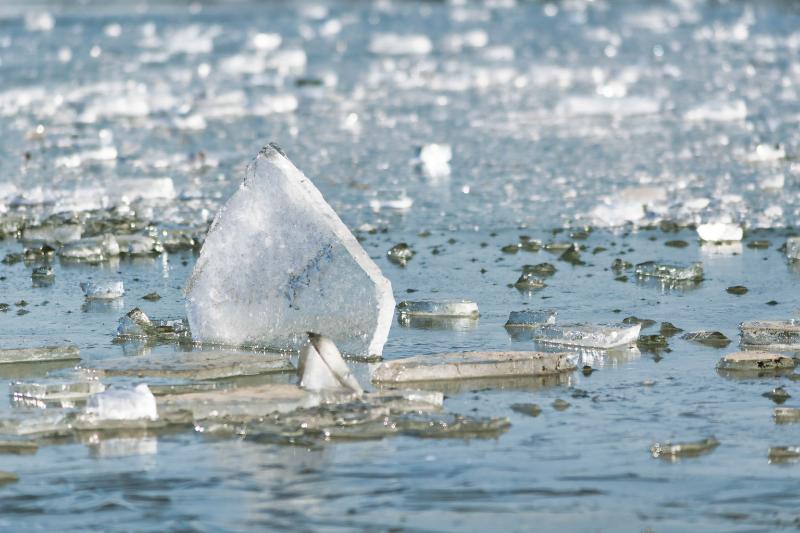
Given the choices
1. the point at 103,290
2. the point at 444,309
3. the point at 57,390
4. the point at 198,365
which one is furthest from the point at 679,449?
the point at 103,290

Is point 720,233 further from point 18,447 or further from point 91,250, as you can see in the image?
point 18,447

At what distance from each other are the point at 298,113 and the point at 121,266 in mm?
7942

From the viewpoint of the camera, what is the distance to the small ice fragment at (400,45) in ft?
77.0

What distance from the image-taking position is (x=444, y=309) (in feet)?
20.6

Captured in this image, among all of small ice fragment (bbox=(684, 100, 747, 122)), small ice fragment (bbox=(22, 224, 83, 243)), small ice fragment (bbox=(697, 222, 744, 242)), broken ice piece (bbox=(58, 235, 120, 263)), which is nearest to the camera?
broken ice piece (bbox=(58, 235, 120, 263))

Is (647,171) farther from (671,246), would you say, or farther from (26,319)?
(26,319)

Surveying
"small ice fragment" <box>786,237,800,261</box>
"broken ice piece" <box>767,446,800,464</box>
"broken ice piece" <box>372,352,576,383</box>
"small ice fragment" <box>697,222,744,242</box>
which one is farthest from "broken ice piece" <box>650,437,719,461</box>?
"small ice fragment" <box>697,222,744,242</box>

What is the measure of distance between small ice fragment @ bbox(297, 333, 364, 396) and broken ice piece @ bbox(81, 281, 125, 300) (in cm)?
214

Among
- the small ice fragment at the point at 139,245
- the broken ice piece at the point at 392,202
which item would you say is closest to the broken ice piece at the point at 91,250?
the small ice fragment at the point at 139,245

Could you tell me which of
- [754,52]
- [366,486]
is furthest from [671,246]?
[754,52]

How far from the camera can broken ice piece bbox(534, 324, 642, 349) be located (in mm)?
5645

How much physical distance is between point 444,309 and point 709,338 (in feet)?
3.70

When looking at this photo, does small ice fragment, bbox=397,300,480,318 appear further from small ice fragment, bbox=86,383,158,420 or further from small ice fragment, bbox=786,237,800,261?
small ice fragment, bbox=786,237,800,261

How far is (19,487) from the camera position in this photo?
3971 mm
